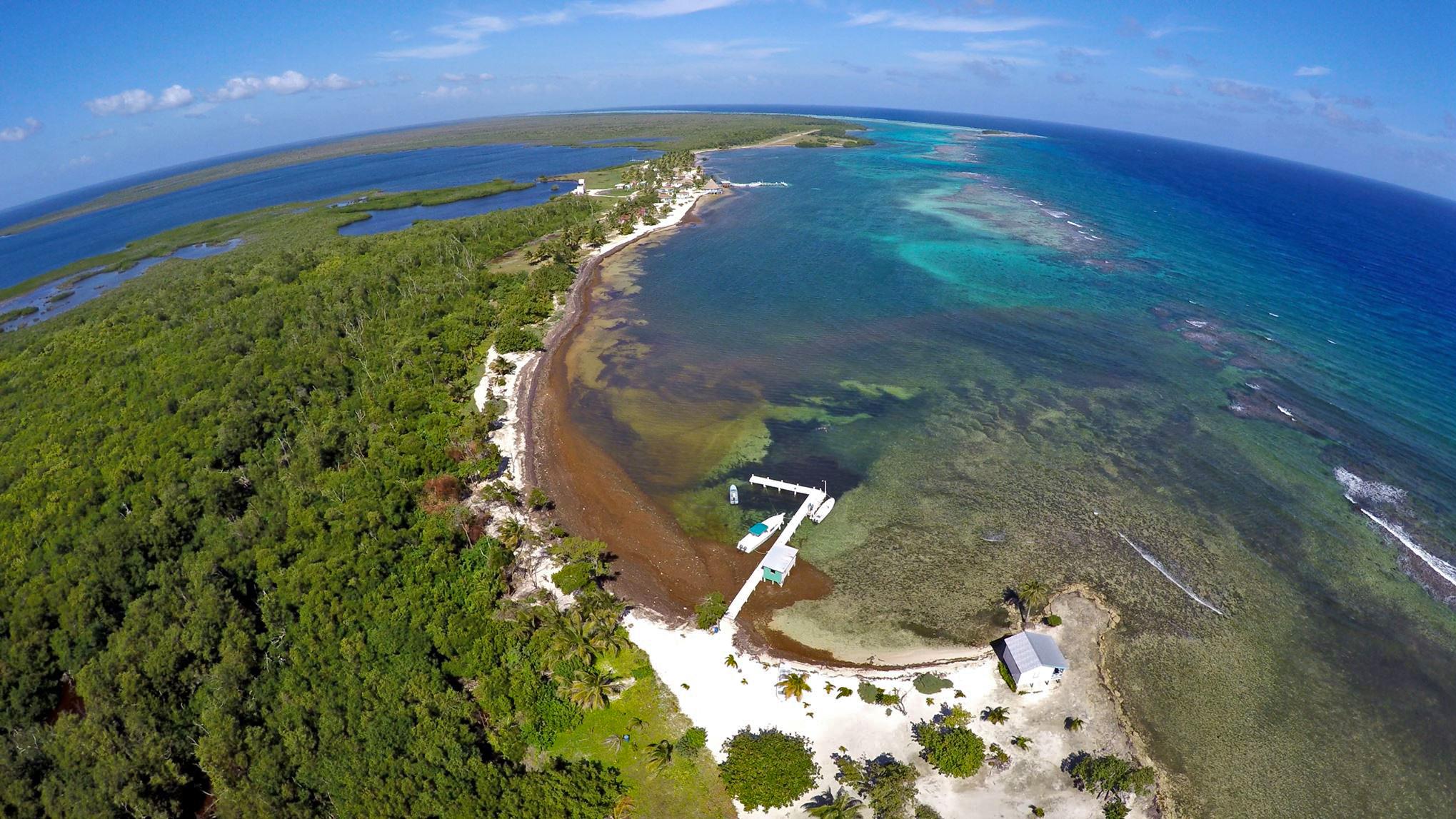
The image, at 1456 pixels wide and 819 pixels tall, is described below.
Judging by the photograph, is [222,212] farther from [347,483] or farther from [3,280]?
[347,483]

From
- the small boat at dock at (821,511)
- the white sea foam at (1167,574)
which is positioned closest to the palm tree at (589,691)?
the small boat at dock at (821,511)

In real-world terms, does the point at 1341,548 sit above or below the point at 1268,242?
below

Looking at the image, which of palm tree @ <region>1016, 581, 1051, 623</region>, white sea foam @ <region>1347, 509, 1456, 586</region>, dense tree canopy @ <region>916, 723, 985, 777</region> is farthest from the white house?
white sea foam @ <region>1347, 509, 1456, 586</region>

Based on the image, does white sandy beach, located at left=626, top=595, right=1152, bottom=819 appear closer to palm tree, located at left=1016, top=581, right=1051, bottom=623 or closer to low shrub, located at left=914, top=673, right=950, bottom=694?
low shrub, located at left=914, top=673, right=950, bottom=694

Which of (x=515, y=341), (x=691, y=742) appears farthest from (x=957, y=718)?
(x=515, y=341)

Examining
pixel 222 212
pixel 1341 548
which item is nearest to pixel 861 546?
pixel 1341 548

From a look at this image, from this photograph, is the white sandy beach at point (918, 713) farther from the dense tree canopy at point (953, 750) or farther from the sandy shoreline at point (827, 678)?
the dense tree canopy at point (953, 750)
